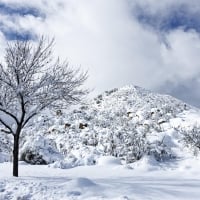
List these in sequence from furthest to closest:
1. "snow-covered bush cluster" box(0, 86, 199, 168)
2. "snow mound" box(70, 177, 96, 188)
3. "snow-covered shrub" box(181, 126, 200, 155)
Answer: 1. "snow-covered shrub" box(181, 126, 200, 155)
2. "snow-covered bush cluster" box(0, 86, 199, 168)
3. "snow mound" box(70, 177, 96, 188)

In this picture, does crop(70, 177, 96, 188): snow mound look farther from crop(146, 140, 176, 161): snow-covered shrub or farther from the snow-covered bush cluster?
crop(146, 140, 176, 161): snow-covered shrub

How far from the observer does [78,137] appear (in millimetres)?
26641

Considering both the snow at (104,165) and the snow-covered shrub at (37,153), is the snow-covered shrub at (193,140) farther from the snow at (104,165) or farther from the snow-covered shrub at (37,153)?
the snow-covered shrub at (37,153)

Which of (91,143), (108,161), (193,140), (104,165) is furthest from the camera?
(91,143)

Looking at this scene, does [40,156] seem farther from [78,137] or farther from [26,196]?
[26,196]

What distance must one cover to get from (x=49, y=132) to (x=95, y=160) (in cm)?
1286

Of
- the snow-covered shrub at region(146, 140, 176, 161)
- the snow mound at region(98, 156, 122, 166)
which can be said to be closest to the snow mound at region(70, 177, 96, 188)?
the snow mound at region(98, 156, 122, 166)

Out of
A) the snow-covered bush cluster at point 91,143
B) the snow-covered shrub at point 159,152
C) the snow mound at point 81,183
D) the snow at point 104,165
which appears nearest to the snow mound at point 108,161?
the snow at point 104,165

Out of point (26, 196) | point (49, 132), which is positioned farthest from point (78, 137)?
point (26, 196)

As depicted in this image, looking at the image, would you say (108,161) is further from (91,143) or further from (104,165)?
(91,143)

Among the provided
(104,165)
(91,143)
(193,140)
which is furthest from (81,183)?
(91,143)

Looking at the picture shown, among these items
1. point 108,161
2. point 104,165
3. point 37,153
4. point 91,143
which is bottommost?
point 104,165

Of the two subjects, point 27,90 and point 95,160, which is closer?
point 27,90

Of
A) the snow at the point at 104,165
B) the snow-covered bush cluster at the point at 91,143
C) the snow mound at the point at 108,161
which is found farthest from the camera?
the snow-covered bush cluster at the point at 91,143
